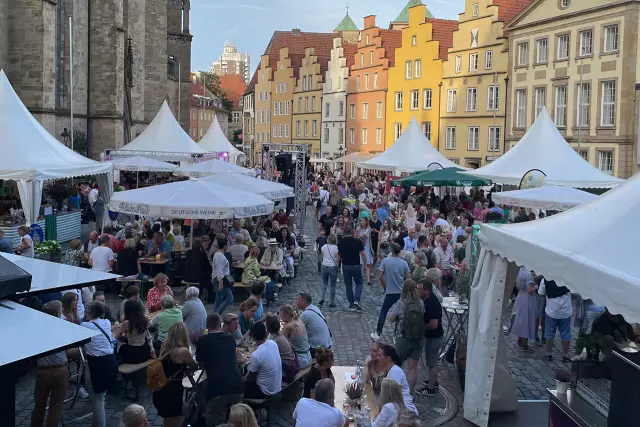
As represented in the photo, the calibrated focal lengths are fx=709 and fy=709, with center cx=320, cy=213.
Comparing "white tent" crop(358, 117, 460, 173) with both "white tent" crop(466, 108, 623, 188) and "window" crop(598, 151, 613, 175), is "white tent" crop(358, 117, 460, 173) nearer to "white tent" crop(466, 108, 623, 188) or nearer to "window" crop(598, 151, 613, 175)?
"white tent" crop(466, 108, 623, 188)

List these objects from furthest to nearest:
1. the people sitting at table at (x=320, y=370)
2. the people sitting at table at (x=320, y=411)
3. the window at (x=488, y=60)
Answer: the window at (x=488, y=60) → the people sitting at table at (x=320, y=370) → the people sitting at table at (x=320, y=411)

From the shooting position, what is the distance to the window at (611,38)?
105 feet

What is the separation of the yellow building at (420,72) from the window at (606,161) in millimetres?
13175

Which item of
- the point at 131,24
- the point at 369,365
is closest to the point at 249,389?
the point at 369,365

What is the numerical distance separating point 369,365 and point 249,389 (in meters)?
1.28

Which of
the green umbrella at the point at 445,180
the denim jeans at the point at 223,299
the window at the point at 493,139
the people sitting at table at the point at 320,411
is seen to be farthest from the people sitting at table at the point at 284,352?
the window at the point at 493,139

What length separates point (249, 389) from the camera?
24.3ft

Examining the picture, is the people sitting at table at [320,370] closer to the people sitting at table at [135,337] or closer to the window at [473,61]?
the people sitting at table at [135,337]

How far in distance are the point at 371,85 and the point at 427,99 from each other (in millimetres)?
8198

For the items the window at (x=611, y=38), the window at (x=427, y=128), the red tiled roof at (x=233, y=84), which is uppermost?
the red tiled roof at (x=233, y=84)

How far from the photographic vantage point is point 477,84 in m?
41.3

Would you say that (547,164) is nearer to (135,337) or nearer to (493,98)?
(135,337)

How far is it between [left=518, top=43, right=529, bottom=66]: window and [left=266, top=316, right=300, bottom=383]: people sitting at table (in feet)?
108

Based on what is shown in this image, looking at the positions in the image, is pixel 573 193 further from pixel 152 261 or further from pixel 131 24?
pixel 131 24
